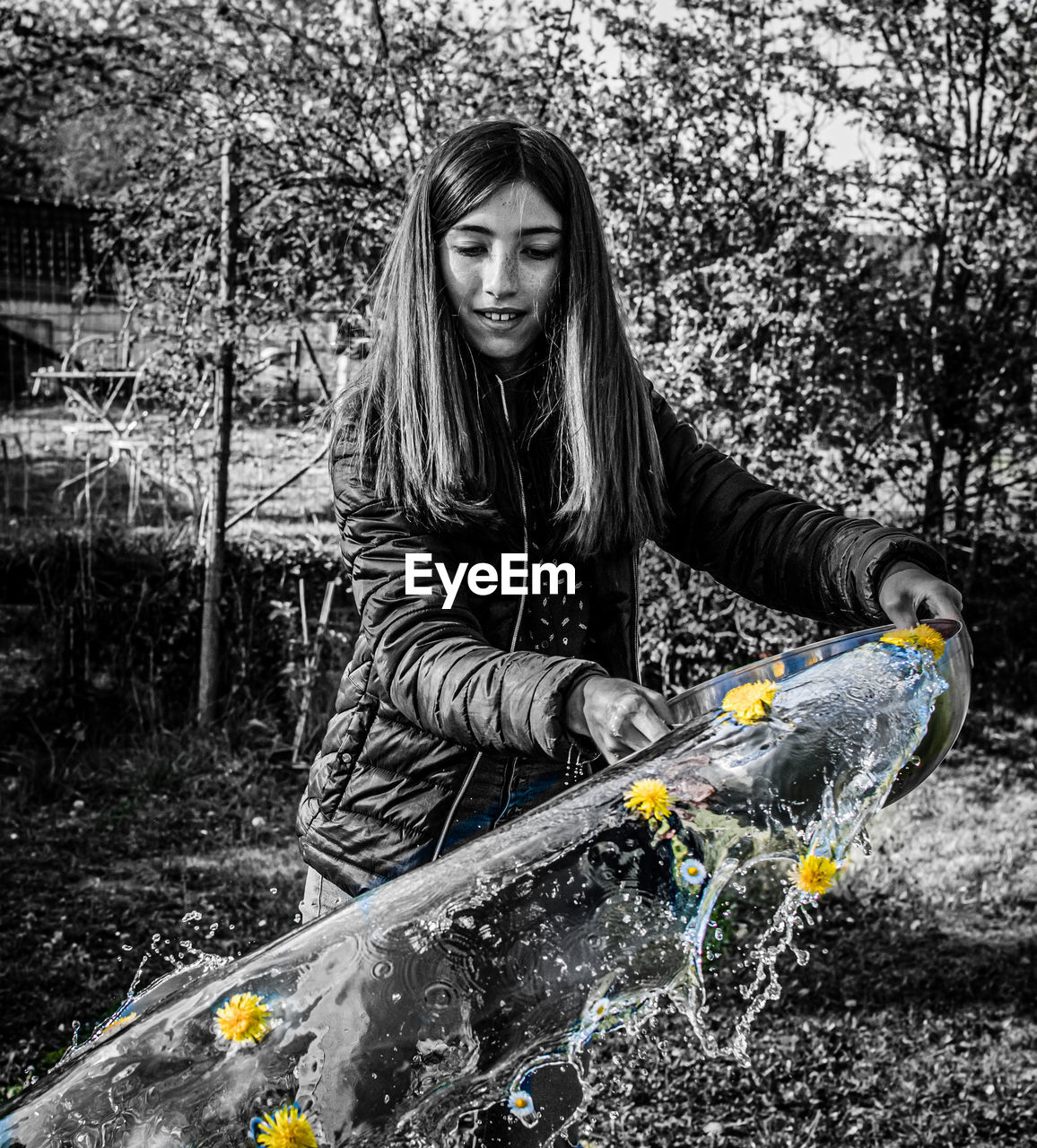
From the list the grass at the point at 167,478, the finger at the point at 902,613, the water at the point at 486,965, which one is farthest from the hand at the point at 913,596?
the grass at the point at 167,478

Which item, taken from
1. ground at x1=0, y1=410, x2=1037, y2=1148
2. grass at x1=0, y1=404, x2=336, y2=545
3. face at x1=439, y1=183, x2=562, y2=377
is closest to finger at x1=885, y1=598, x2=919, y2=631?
face at x1=439, y1=183, x2=562, y2=377

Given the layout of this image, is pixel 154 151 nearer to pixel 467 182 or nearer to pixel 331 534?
pixel 331 534

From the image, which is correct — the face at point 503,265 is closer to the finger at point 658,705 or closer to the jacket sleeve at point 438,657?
the jacket sleeve at point 438,657

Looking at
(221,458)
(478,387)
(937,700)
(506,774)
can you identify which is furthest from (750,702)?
(221,458)

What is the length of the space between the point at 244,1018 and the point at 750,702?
71cm

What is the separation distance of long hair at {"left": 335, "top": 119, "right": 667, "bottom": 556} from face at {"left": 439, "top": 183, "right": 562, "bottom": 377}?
2 cm

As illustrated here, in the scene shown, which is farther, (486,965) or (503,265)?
(503,265)

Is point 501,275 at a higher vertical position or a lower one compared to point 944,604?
higher

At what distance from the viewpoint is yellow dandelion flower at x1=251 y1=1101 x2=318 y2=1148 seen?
1.33 metres

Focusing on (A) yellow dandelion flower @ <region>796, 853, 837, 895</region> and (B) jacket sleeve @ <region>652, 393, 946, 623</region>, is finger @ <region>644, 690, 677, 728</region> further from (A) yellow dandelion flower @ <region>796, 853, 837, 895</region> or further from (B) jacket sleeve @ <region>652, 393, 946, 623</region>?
(B) jacket sleeve @ <region>652, 393, 946, 623</region>

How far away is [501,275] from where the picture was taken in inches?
71.9

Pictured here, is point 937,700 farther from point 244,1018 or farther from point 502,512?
point 244,1018

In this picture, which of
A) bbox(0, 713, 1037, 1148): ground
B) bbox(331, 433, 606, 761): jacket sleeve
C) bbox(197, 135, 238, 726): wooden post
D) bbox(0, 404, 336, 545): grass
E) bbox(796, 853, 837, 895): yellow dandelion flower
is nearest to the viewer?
bbox(331, 433, 606, 761): jacket sleeve

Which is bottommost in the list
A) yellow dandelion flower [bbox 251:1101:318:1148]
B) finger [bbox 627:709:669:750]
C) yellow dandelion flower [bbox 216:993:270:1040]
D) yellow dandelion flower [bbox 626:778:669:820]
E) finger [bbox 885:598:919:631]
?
yellow dandelion flower [bbox 251:1101:318:1148]
